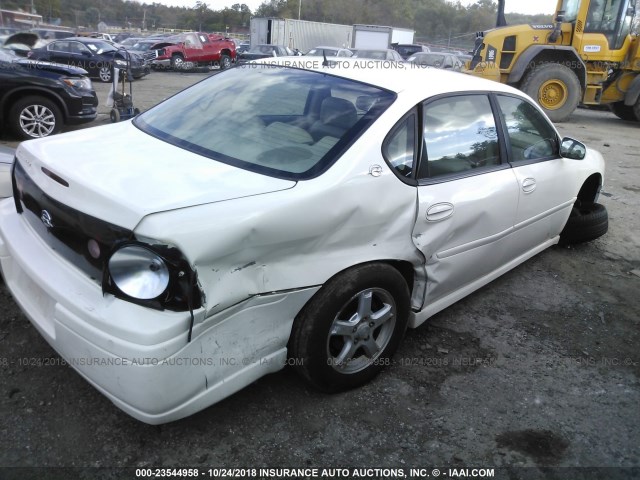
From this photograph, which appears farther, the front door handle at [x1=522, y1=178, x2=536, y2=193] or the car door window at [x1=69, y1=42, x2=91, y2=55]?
the car door window at [x1=69, y1=42, x2=91, y2=55]

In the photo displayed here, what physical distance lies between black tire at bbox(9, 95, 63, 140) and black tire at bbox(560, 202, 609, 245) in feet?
22.7

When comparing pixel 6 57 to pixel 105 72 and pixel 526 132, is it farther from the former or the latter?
pixel 105 72

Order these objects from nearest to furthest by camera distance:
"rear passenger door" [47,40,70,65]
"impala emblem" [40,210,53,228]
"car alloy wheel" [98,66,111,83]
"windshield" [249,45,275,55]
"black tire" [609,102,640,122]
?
"impala emblem" [40,210,53,228] → "black tire" [609,102,640,122] → "rear passenger door" [47,40,70,65] → "car alloy wheel" [98,66,111,83] → "windshield" [249,45,275,55]

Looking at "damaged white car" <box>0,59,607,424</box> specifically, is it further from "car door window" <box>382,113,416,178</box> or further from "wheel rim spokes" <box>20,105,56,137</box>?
"wheel rim spokes" <box>20,105,56,137</box>

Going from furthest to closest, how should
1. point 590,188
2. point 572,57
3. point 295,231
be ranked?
point 572,57
point 590,188
point 295,231

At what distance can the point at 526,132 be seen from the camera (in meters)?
3.47

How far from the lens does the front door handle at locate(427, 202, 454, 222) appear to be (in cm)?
260

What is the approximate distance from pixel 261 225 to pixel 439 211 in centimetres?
109

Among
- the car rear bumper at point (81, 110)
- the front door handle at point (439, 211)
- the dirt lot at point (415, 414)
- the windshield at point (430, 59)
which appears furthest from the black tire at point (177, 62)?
the front door handle at point (439, 211)

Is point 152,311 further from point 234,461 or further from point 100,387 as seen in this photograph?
point 234,461

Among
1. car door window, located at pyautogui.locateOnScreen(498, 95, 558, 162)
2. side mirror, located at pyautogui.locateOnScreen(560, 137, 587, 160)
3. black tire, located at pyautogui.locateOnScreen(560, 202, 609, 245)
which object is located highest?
car door window, located at pyautogui.locateOnScreen(498, 95, 558, 162)

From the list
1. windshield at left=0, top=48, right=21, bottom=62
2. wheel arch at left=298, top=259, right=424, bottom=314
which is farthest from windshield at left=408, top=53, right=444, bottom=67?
wheel arch at left=298, top=259, right=424, bottom=314

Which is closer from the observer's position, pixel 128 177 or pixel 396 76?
pixel 128 177

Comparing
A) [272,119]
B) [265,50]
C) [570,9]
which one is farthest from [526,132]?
[265,50]
